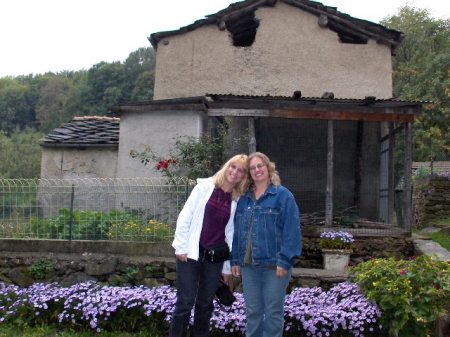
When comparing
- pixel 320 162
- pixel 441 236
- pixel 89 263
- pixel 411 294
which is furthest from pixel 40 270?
pixel 441 236

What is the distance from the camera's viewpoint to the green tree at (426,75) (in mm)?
19781

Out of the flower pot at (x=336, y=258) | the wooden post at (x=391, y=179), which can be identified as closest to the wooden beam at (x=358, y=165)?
the wooden post at (x=391, y=179)

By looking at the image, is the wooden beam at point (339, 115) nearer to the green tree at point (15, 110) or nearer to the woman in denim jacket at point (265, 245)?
the woman in denim jacket at point (265, 245)

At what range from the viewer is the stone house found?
11.1 m

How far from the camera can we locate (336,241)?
8.51 meters

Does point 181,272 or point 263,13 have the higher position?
point 263,13

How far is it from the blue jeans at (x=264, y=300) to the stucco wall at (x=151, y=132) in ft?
A: 21.2

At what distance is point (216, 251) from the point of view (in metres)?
4.34

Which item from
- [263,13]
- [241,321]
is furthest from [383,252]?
[263,13]

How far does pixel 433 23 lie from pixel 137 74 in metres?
27.0

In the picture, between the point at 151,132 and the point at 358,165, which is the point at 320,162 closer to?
the point at 358,165

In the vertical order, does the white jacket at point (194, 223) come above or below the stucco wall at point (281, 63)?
below

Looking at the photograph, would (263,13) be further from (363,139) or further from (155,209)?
(155,209)

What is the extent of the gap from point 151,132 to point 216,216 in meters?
6.67
